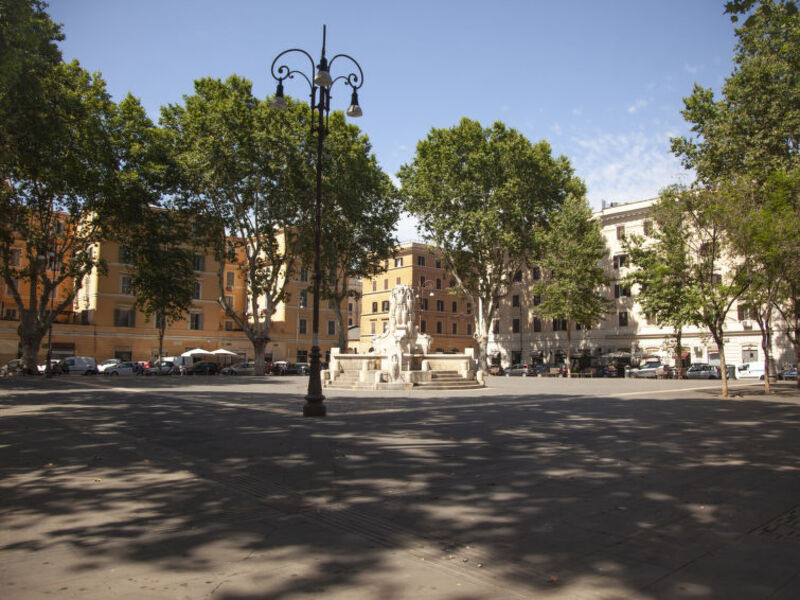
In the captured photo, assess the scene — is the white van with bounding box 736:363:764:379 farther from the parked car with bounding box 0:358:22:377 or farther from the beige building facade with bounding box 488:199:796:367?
the parked car with bounding box 0:358:22:377

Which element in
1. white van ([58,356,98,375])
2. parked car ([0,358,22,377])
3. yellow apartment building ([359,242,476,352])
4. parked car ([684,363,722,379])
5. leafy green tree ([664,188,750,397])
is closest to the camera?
leafy green tree ([664,188,750,397])

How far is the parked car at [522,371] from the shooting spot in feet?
180

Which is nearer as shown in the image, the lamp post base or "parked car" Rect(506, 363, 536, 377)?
the lamp post base

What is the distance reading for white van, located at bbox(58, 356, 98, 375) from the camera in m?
42.9

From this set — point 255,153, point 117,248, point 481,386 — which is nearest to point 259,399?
point 481,386

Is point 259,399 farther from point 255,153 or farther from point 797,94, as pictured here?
point 797,94

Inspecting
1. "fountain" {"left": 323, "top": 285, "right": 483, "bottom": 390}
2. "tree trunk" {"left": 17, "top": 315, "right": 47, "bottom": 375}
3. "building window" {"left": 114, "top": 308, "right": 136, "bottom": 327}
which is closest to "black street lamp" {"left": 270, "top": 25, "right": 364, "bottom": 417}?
"fountain" {"left": 323, "top": 285, "right": 483, "bottom": 390}

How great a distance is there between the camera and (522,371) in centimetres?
5516

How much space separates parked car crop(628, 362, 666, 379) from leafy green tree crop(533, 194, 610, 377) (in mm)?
5416

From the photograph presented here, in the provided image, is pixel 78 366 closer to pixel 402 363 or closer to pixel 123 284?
pixel 123 284

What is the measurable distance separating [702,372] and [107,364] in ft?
153

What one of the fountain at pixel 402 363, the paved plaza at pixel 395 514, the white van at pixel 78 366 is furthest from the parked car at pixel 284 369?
the paved plaza at pixel 395 514

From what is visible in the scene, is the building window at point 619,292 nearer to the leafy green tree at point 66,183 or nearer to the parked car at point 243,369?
the parked car at point 243,369

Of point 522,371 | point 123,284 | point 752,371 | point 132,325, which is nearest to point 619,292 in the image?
point 522,371
